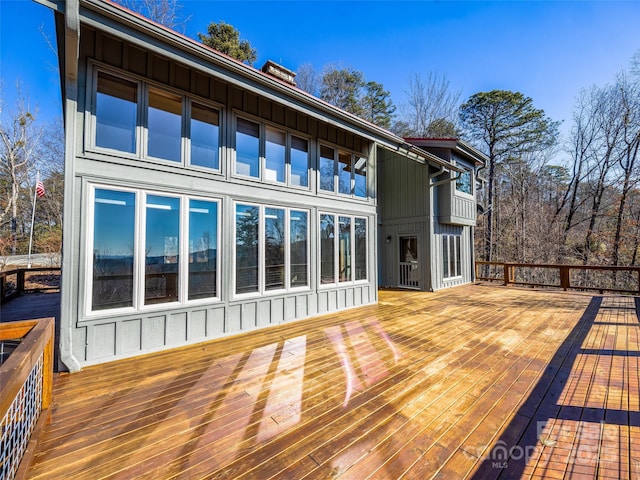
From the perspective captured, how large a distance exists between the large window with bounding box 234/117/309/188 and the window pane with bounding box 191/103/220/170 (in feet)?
1.15

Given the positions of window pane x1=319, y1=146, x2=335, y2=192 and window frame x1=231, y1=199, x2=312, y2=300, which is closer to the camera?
window frame x1=231, y1=199, x2=312, y2=300

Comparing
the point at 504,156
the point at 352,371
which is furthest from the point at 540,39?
the point at 352,371

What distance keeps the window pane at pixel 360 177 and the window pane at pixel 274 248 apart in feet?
7.42

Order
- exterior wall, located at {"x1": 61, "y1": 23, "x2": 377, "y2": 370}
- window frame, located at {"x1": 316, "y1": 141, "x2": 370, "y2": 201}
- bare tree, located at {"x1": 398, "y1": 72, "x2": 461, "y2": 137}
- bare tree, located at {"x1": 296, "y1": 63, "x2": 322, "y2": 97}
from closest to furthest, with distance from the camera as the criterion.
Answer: exterior wall, located at {"x1": 61, "y1": 23, "x2": 377, "y2": 370} → window frame, located at {"x1": 316, "y1": 141, "x2": 370, "y2": 201} → bare tree, located at {"x1": 398, "y1": 72, "x2": 461, "y2": 137} → bare tree, located at {"x1": 296, "y1": 63, "x2": 322, "y2": 97}

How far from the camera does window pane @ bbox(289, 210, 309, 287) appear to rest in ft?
17.0

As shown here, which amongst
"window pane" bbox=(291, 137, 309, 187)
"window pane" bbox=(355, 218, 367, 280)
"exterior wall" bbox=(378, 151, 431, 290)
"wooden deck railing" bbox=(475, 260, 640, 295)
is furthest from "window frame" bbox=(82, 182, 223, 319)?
"wooden deck railing" bbox=(475, 260, 640, 295)

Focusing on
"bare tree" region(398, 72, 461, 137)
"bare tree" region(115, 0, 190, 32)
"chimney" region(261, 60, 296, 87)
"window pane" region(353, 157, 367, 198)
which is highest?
"bare tree" region(115, 0, 190, 32)

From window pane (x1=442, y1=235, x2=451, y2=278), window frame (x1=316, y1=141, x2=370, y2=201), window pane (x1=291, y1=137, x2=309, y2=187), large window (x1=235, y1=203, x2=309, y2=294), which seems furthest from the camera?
window pane (x1=442, y1=235, x2=451, y2=278)

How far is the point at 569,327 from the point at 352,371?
4.33 metres

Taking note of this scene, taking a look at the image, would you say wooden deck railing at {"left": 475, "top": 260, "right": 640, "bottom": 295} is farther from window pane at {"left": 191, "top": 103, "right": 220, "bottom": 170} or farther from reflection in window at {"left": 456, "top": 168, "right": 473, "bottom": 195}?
window pane at {"left": 191, "top": 103, "right": 220, "bottom": 170}

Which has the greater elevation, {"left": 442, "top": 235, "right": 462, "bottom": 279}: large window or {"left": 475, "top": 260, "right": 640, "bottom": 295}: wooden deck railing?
{"left": 442, "top": 235, "right": 462, "bottom": 279}: large window

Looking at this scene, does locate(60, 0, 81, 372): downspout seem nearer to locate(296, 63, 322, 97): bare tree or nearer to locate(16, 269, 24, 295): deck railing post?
locate(16, 269, 24, 295): deck railing post

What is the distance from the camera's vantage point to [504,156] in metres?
14.8

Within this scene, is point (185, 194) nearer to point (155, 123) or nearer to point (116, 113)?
point (155, 123)
